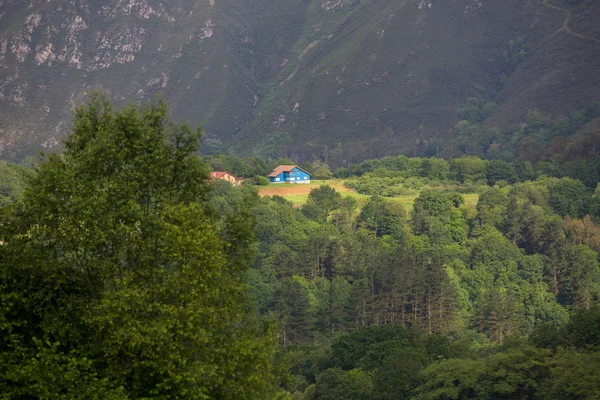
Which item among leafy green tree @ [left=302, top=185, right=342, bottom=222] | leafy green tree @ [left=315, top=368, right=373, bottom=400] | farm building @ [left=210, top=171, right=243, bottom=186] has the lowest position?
leafy green tree @ [left=315, top=368, right=373, bottom=400]

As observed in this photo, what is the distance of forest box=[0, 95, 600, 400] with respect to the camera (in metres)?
18.6

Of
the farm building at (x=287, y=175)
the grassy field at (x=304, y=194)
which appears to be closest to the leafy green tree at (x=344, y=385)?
the grassy field at (x=304, y=194)

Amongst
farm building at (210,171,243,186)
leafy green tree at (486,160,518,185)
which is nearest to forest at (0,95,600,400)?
farm building at (210,171,243,186)

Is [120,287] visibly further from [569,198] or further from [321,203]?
[569,198]

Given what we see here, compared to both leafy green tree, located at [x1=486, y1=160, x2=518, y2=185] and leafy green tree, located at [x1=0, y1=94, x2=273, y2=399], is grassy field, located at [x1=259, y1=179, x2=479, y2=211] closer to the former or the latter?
leafy green tree, located at [x1=486, y1=160, x2=518, y2=185]

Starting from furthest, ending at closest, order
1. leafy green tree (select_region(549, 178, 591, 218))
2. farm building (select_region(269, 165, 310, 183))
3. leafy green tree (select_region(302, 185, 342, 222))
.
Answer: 1. farm building (select_region(269, 165, 310, 183))
2. leafy green tree (select_region(549, 178, 591, 218))
3. leafy green tree (select_region(302, 185, 342, 222))

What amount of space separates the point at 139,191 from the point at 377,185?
9902 cm

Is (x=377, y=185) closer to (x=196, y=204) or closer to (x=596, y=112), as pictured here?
(x=596, y=112)

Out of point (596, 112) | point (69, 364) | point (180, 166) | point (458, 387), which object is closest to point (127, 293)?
point (69, 364)

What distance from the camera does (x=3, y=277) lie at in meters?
19.0

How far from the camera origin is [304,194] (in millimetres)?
114562

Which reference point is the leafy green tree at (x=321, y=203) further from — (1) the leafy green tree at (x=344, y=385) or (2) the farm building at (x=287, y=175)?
(1) the leafy green tree at (x=344, y=385)

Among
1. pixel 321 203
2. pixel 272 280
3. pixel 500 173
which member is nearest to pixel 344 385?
pixel 272 280

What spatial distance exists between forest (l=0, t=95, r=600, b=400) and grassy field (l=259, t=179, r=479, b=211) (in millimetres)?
1474
